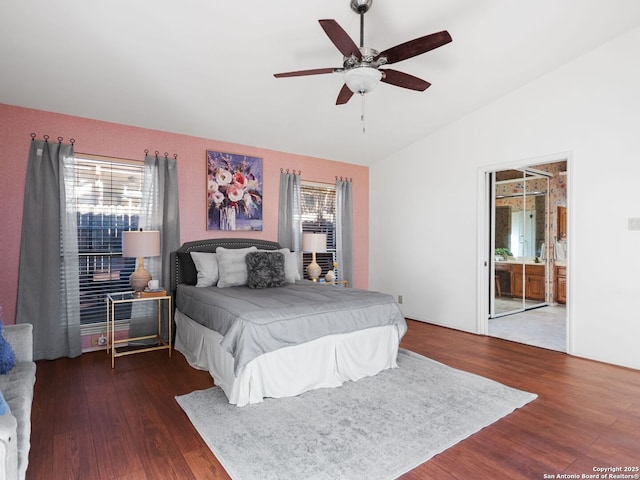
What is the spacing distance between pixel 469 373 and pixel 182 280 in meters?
3.24

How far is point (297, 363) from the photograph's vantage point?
3.01 meters

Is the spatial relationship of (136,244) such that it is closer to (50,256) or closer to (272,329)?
(50,256)

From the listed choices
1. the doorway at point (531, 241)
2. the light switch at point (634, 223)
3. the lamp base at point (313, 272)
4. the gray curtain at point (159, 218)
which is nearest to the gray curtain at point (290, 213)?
the lamp base at point (313, 272)

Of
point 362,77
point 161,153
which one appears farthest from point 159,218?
point 362,77

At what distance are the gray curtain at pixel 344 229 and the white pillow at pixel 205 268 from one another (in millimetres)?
2326

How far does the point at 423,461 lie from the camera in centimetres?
211

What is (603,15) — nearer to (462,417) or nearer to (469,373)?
(469,373)

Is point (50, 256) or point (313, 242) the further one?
point (313, 242)

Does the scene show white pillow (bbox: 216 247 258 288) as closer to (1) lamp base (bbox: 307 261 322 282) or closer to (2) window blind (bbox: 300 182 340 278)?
(1) lamp base (bbox: 307 261 322 282)

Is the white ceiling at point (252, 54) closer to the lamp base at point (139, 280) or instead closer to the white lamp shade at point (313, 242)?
the white lamp shade at point (313, 242)

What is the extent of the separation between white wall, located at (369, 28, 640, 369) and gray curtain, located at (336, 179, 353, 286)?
3.25 feet

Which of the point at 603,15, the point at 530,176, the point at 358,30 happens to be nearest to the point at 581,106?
the point at 603,15

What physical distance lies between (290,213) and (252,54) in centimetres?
253

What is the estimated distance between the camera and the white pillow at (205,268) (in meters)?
4.22
